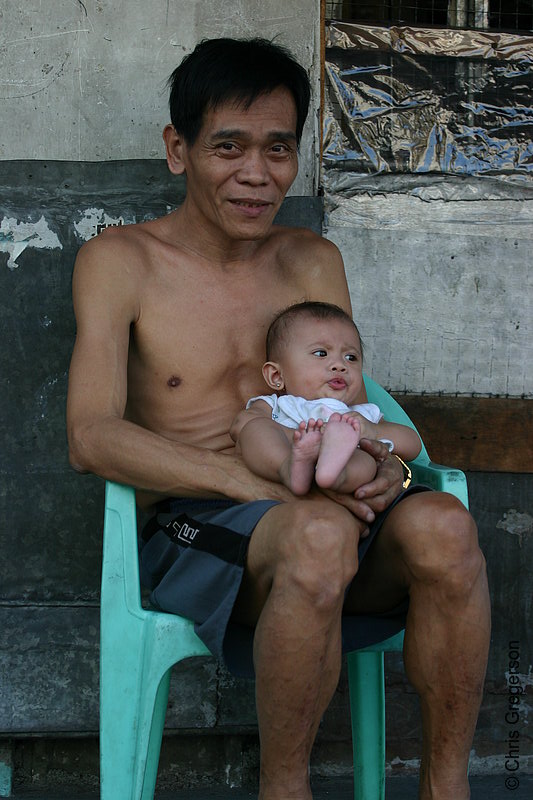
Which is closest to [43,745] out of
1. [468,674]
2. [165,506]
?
[165,506]

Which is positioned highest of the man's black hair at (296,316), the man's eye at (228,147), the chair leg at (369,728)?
the man's eye at (228,147)

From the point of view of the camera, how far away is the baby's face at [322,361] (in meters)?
2.53

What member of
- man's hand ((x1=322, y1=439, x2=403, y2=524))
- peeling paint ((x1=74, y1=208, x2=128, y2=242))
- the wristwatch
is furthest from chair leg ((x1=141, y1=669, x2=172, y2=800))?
peeling paint ((x1=74, y1=208, x2=128, y2=242))

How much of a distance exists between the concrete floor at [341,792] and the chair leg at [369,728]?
0.52m

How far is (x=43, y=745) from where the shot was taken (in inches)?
125

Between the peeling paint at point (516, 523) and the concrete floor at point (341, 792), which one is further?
the peeling paint at point (516, 523)

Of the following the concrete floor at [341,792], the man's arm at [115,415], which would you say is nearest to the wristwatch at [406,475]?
the man's arm at [115,415]

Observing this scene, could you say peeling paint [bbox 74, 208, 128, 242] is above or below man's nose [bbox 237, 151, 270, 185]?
below

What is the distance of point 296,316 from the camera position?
2.61m

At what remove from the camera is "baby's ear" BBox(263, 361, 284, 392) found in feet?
8.62

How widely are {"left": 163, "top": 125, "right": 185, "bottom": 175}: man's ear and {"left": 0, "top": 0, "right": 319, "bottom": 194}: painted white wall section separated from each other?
15.8 inches

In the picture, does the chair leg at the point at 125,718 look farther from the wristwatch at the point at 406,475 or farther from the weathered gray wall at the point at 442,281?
the weathered gray wall at the point at 442,281

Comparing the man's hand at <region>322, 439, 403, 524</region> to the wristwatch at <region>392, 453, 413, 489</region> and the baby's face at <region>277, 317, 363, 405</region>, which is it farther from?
the baby's face at <region>277, 317, 363, 405</region>

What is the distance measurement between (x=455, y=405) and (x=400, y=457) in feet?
2.54
